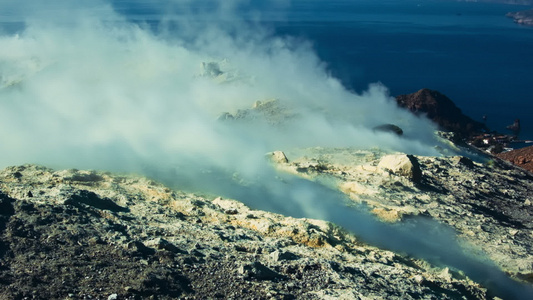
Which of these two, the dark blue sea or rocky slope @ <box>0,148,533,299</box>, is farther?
the dark blue sea

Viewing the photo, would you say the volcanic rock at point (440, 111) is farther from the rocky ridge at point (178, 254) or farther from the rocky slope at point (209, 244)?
the rocky ridge at point (178, 254)

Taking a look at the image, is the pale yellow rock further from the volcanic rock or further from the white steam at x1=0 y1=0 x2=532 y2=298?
the volcanic rock

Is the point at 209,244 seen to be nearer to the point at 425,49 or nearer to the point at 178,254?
the point at 178,254

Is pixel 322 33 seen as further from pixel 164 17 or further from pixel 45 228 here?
pixel 45 228

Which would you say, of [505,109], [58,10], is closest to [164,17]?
[58,10]

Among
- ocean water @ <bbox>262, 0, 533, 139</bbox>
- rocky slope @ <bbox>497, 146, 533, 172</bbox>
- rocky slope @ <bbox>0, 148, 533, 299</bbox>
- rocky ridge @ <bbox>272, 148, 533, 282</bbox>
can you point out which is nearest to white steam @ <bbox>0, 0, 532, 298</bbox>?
rocky ridge @ <bbox>272, 148, 533, 282</bbox>

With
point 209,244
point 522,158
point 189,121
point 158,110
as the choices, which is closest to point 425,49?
point 522,158

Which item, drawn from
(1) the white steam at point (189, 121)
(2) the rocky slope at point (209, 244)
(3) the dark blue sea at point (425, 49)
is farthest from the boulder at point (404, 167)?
(3) the dark blue sea at point (425, 49)
